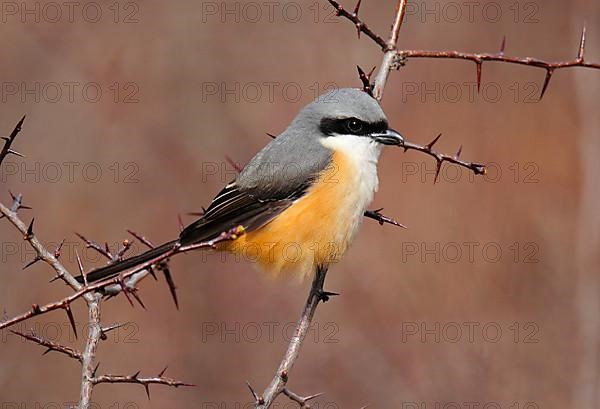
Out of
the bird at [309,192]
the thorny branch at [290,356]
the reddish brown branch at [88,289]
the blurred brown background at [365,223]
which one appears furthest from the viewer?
the blurred brown background at [365,223]

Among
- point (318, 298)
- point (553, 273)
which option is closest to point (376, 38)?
point (318, 298)

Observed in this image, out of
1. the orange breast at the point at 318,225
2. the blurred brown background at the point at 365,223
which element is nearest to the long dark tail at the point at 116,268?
the orange breast at the point at 318,225

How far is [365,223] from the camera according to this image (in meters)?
7.00

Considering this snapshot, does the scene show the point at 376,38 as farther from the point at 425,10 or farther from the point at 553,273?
the point at 425,10

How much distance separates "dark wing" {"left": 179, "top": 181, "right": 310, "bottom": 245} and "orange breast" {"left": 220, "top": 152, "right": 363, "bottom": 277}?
1.5 inches

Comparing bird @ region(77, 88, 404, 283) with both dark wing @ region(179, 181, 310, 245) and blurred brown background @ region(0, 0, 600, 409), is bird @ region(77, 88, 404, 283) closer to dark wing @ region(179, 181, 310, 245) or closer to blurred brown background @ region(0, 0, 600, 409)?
dark wing @ region(179, 181, 310, 245)

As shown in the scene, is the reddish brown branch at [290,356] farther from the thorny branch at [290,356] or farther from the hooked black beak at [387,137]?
the hooked black beak at [387,137]

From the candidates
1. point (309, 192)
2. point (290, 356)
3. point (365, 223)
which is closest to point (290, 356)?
point (290, 356)

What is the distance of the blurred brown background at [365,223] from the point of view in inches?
225

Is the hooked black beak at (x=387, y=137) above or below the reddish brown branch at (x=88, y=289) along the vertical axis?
above

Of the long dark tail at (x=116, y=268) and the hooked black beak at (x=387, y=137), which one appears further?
the hooked black beak at (x=387, y=137)

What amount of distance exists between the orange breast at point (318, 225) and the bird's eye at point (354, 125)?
132 millimetres

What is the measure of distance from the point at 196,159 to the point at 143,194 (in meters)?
0.53

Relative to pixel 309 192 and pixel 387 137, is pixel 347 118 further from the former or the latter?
pixel 309 192
